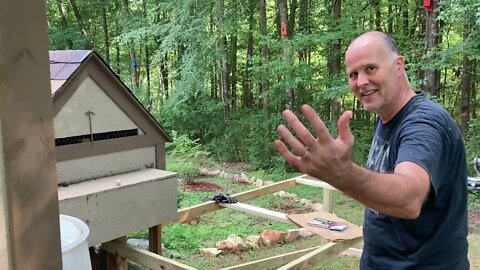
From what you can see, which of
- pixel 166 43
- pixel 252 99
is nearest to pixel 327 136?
pixel 166 43

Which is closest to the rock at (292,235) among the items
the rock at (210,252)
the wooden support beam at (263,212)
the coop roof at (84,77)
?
the rock at (210,252)

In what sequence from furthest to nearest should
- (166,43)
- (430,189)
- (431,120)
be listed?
(166,43) → (431,120) → (430,189)

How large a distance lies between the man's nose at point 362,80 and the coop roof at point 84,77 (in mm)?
2251

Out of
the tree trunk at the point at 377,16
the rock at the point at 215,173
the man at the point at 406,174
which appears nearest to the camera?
the man at the point at 406,174

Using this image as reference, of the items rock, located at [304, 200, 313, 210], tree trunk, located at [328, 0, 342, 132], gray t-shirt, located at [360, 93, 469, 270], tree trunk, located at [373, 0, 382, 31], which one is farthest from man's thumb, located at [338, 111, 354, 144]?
tree trunk, located at [373, 0, 382, 31]

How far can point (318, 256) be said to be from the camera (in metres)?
3.33

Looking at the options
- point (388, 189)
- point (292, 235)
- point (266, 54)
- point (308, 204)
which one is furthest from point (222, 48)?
point (388, 189)

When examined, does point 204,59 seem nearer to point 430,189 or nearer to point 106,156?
point 106,156

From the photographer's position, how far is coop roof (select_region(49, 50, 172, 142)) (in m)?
3.30

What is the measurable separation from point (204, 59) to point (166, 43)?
1167 millimetres

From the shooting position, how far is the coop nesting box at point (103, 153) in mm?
3283

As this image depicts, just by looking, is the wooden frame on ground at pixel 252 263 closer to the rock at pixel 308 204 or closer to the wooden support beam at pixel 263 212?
the wooden support beam at pixel 263 212

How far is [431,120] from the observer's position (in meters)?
1.51

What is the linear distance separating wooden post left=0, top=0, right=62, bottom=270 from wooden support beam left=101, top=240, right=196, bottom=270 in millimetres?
2230
